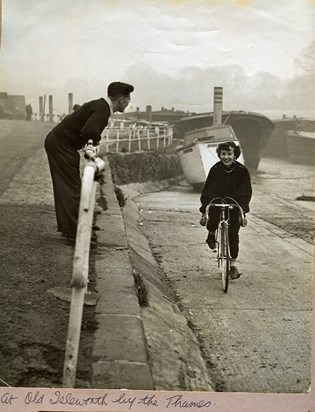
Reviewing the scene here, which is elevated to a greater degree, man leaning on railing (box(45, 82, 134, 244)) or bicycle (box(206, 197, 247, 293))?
man leaning on railing (box(45, 82, 134, 244))

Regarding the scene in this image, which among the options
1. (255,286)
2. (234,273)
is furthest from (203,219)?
(255,286)

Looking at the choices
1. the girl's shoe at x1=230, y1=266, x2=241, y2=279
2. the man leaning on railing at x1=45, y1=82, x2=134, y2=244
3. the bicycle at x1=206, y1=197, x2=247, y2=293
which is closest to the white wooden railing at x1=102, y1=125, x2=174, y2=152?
the man leaning on railing at x1=45, y1=82, x2=134, y2=244

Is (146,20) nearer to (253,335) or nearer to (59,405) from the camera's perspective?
(253,335)

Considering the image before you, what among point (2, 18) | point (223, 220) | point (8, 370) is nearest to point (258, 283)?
point (223, 220)

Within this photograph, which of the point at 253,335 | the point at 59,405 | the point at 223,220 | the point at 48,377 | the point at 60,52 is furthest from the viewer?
the point at 223,220

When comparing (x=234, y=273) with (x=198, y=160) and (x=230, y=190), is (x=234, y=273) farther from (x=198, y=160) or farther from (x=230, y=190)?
(x=198, y=160)

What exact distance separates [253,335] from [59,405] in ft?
3.52

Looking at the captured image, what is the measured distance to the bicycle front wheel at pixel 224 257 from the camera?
11.8 ft

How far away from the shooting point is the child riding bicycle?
358 cm

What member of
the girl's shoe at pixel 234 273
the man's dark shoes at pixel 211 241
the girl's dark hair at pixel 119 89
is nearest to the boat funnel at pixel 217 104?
the girl's dark hair at pixel 119 89

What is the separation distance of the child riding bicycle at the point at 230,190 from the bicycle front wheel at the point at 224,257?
0.04 metres

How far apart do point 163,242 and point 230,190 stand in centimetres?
112

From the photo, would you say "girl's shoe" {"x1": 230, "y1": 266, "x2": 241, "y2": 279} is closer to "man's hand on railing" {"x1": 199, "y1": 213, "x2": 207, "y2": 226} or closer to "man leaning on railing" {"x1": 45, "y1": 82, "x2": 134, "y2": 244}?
"man's hand on railing" {"x1": 199, "y1": 213, "x2": 207, "y2": 226}

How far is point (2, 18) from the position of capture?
3035 mm
